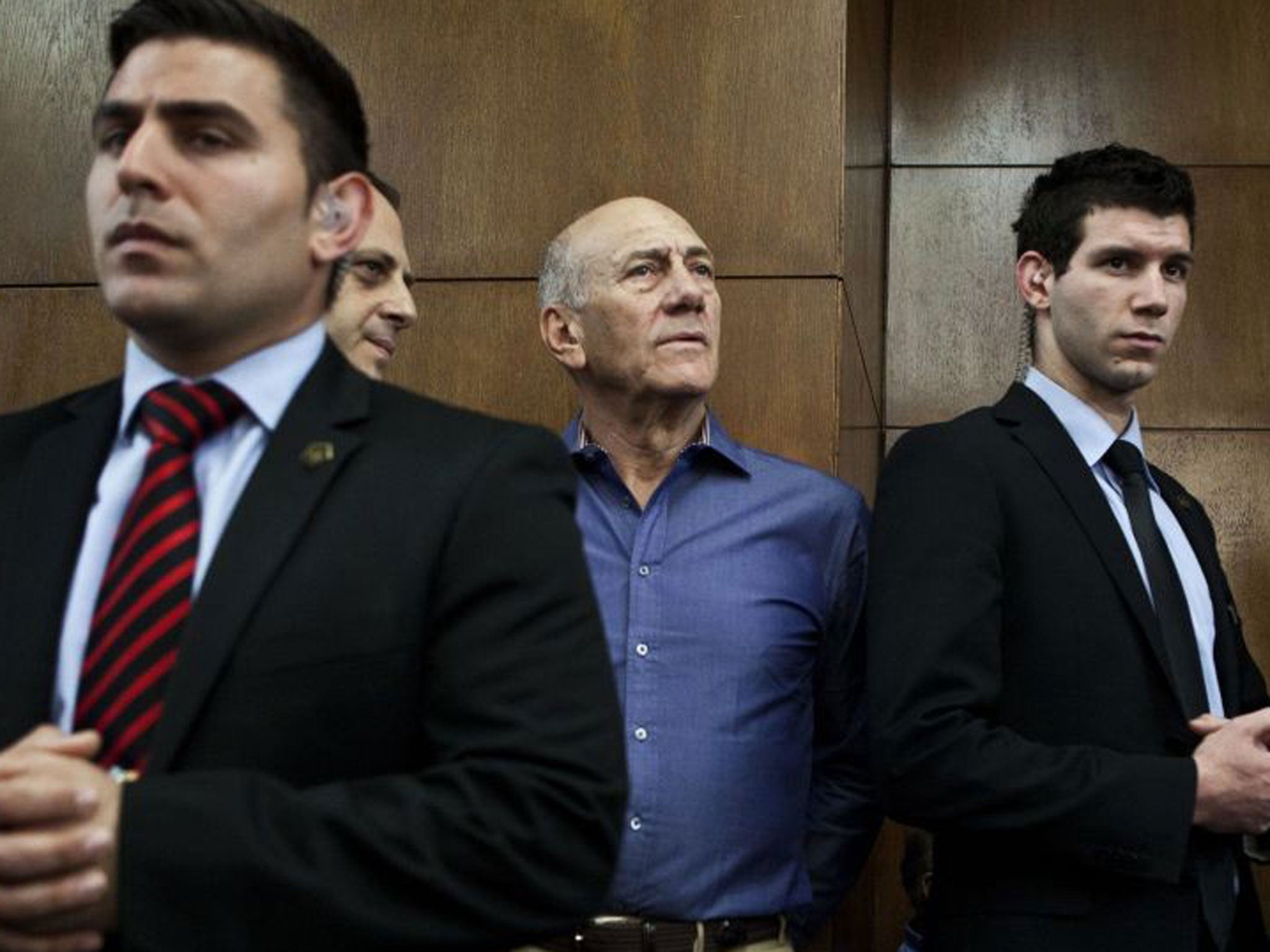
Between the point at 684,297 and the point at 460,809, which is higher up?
the point at 684,297

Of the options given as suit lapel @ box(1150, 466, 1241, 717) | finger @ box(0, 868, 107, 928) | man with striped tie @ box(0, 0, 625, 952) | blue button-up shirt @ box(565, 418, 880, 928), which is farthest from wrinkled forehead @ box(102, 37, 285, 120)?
suit lapel @ box(1150, 466, 1241, 717)

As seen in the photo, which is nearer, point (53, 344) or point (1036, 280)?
point (1036, 280)

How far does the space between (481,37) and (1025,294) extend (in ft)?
3.82

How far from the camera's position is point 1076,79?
16.0ft

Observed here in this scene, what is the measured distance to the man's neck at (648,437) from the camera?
3.06 meters

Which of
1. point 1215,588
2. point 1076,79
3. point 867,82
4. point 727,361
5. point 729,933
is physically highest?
point 1076,79

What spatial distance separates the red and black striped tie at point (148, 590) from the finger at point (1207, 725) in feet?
4.53

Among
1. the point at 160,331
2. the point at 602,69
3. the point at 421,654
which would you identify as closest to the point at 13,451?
the point at 160,331

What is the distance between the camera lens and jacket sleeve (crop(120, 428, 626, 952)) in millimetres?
1416

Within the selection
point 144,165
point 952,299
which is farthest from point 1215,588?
point 952,299

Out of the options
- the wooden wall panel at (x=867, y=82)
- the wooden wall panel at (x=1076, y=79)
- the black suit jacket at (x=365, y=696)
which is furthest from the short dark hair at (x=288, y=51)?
the wooden wall panel at (x=1076, y=79)

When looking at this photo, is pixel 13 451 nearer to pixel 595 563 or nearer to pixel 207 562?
pixel 207 562

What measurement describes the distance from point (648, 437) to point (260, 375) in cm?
142

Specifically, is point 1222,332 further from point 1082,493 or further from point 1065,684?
point 1065,684
